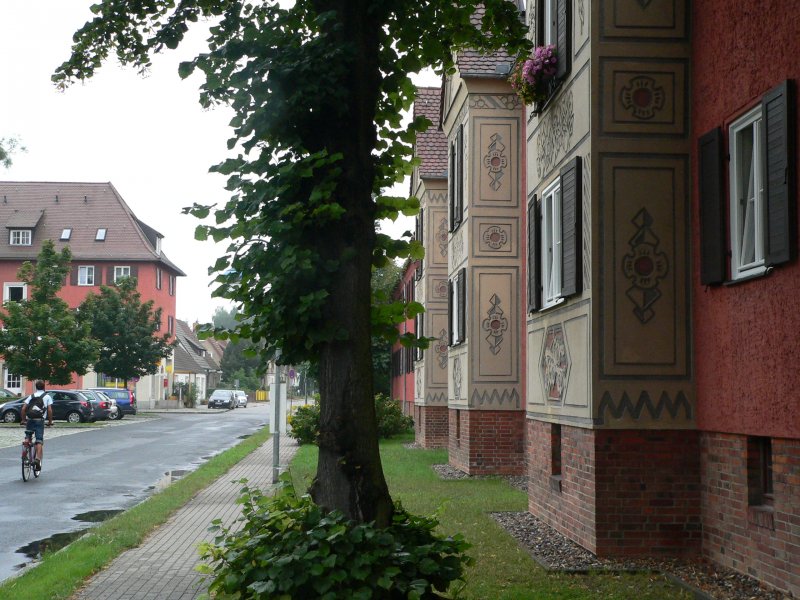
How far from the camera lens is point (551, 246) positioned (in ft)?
40.8

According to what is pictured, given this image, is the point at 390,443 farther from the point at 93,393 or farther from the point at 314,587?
the point at 314,587

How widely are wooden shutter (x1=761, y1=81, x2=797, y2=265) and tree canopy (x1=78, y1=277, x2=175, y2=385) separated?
166 feet

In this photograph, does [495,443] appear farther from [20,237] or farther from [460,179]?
[20,237]

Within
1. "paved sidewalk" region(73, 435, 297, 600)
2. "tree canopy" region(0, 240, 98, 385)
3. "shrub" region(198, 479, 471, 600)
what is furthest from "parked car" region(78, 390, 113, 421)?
"shrub" region(198, 479, 471, 600)

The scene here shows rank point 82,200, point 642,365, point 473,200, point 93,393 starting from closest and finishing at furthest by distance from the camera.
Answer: point 642,365 < point 473,200 < point 93,393 < point 82,200

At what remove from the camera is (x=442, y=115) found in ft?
79.2

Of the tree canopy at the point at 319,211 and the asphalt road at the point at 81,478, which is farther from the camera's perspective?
A: the asphalt road at the point at 81,478

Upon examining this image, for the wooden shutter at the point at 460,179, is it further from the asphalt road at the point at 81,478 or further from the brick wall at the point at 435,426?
the brick wall at the point at 435,426

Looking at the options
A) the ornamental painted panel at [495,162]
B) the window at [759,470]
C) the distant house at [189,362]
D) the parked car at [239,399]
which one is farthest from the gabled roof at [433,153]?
the parked car at [239,399]

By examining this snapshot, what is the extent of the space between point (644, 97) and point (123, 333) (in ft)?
161

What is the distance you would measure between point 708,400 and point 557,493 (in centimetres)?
277

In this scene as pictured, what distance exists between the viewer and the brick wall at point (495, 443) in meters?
18.9

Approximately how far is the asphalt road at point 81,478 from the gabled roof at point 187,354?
44.3 meters

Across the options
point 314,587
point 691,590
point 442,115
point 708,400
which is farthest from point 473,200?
point 314,587
